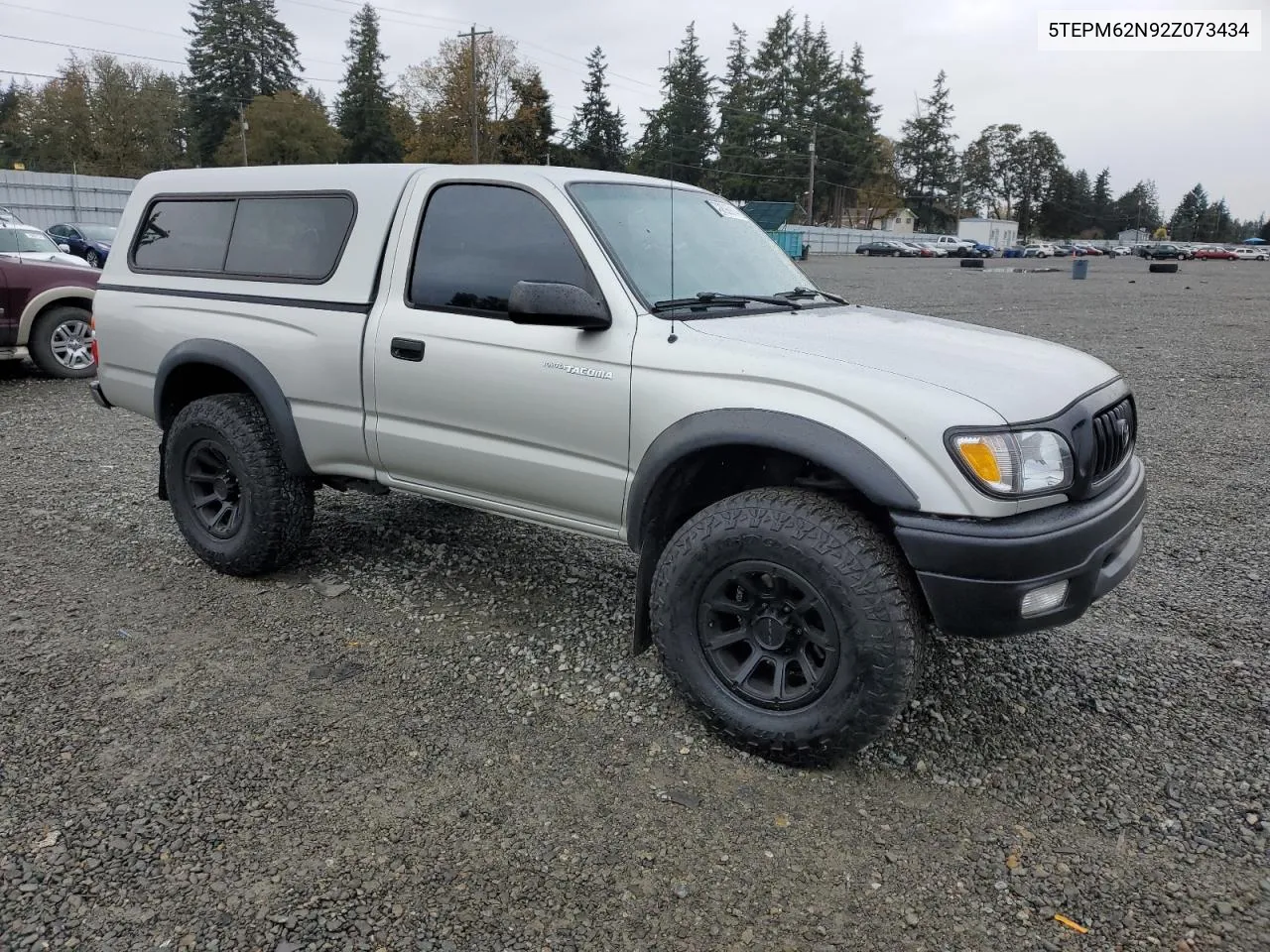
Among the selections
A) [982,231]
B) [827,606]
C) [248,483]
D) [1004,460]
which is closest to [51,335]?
[248,483]

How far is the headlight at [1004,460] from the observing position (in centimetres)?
271

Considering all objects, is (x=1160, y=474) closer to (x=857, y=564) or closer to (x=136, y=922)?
(x=857, y=564)

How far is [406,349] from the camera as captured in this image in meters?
3.81

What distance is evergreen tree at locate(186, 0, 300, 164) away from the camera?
7594 cm

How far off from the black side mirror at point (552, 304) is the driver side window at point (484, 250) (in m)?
0.21

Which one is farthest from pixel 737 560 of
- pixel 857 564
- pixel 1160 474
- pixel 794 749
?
pixel 1160 474

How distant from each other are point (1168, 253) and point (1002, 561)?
7622 centimetres

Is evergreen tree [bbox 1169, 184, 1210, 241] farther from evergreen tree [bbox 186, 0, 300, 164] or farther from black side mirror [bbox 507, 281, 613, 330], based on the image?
black side mirror [bbox 507, 281, 613, 330]

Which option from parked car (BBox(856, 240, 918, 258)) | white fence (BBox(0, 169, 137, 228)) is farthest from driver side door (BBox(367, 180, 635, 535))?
parked car (BBox(856, 240, 918, 258))

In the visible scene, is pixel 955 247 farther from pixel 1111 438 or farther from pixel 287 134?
pixel 1111 438

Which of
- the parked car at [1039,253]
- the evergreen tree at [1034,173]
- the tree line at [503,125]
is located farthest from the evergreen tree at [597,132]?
the evergreen tree at [1034,173]

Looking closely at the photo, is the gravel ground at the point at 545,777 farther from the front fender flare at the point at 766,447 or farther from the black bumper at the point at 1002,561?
the front fender flare at the point at 766,447

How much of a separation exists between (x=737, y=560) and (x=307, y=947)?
1.59 m

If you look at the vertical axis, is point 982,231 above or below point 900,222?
below
